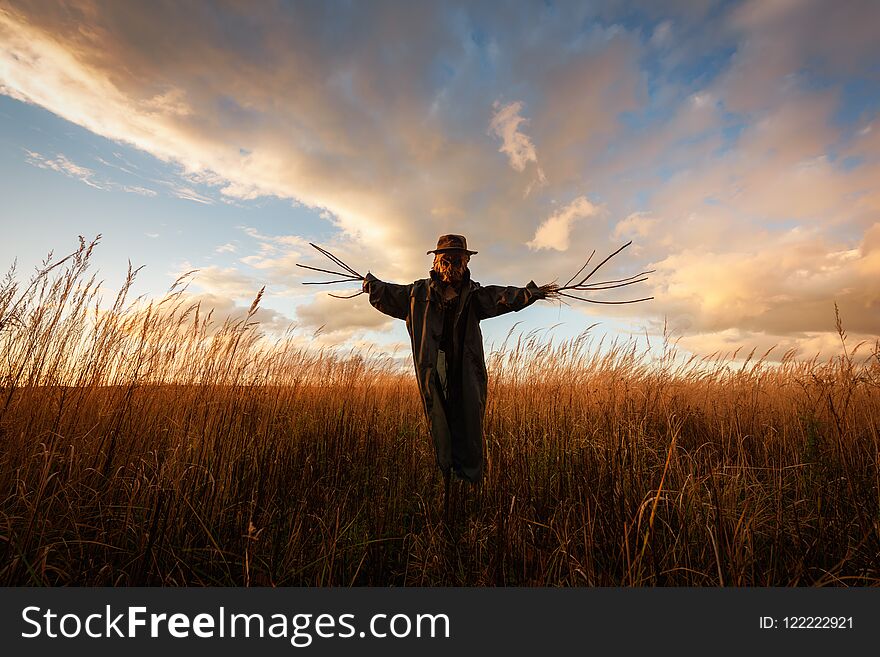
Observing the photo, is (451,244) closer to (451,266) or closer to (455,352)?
(451,266)

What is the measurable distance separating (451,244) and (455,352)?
2.83 ft

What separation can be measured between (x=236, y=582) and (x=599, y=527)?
1923mm

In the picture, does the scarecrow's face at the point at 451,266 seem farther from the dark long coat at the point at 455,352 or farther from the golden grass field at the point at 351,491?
the golden grass field at the point at 351,491

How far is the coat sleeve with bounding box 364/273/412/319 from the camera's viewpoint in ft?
10.7

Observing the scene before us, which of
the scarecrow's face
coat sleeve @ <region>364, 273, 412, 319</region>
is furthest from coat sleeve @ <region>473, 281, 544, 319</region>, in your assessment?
coat sleeve @ <region>364, 273, 412, 319</region>

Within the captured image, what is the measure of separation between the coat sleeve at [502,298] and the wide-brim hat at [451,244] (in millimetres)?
360

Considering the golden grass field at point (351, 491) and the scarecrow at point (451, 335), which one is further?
the scarecrow at point (451, 335)

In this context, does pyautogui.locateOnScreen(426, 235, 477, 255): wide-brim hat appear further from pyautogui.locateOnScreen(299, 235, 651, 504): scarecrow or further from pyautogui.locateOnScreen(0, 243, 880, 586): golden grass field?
pyautogui.locateOnScreen(0, 243, 880, 586): golden grass field

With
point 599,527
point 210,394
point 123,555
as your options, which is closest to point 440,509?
point 599,527

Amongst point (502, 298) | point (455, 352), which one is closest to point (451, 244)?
point (502, 298)

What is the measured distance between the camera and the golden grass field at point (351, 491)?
1894 millimetres

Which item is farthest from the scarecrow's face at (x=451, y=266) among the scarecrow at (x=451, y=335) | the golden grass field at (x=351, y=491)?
the golden grass field at (x=351, y=491)

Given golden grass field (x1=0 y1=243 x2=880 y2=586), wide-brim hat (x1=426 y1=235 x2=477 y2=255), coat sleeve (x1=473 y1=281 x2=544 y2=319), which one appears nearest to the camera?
golden grass field (x1=0 y1=243 x2=880 y2=586)

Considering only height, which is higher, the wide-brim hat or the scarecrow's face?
the wide-brim hat
